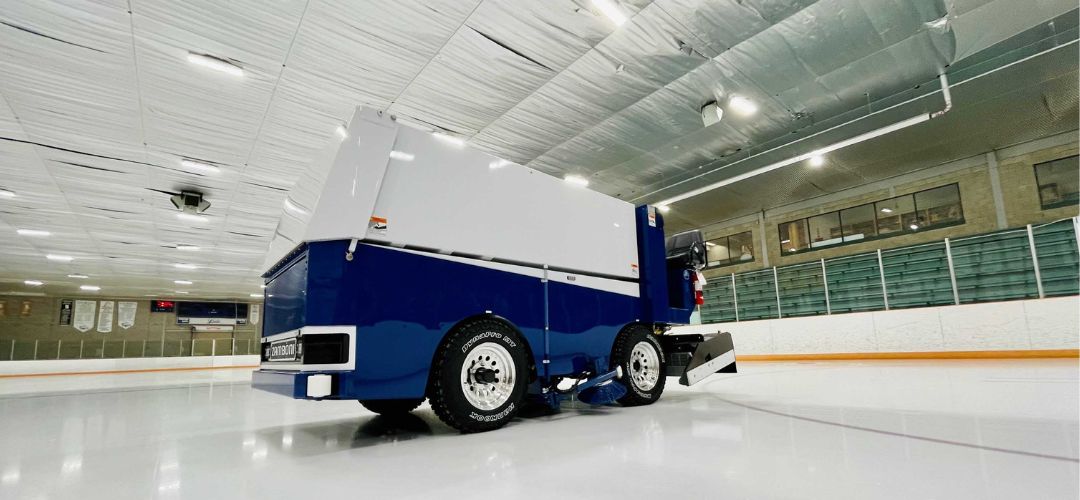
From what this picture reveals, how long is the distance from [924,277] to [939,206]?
9.12 ft

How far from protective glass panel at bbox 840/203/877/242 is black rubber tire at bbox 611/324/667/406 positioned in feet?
42.4

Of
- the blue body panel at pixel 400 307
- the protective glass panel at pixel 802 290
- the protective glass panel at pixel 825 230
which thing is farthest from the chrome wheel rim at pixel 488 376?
the protective glass panel at pixel 825 230

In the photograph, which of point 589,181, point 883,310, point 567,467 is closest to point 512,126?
point 589,181

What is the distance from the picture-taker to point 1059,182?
11.4 m

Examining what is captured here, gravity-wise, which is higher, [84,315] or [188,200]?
[188,200]

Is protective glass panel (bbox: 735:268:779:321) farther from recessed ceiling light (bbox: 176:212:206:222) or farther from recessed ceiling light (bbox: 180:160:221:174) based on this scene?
recessed ceiling light (bbox: 176:212:206:222)

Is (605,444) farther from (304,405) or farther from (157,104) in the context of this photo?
(157,104)

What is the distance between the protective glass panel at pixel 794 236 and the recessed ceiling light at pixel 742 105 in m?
9.67

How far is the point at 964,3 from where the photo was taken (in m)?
5.60

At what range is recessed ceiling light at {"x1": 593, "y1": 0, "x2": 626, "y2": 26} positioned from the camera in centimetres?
519

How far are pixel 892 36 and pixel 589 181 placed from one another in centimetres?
599

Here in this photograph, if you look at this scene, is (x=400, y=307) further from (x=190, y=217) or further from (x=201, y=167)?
(x=190, y=217)

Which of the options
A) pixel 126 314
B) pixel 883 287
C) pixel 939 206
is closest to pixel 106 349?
pixel 126 314

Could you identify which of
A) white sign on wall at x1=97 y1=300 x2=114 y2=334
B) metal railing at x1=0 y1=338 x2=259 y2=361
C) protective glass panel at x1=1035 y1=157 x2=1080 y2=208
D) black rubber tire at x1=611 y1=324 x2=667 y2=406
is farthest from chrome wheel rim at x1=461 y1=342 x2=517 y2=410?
white sign on wall at x1=97 y1=300 x2=114 y2=334
